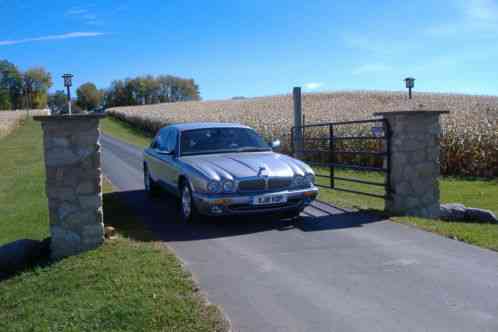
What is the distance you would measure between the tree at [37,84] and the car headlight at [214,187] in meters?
119

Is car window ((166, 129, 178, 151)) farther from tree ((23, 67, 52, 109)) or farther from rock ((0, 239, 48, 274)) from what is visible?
tree ((23, 67, 52, 109))

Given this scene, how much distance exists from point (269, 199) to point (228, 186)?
627mm

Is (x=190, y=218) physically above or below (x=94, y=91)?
below

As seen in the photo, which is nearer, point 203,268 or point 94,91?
point 203,268

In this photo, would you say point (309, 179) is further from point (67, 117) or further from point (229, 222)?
point (67, 117)

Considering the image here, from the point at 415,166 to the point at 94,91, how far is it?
116 meters

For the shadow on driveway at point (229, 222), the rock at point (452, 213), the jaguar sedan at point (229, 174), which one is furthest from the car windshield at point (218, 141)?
the rock at point (452, 213)

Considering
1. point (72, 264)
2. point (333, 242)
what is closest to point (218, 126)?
point (333, 242)

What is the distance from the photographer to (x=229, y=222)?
788cm

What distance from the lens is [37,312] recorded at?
471 centimetres

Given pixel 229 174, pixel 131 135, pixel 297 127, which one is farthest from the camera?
pixel 131 135

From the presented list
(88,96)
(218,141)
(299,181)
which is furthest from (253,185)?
(88,96)

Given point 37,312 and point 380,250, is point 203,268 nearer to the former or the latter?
point 37,312

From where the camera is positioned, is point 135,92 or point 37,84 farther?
point 135,92
